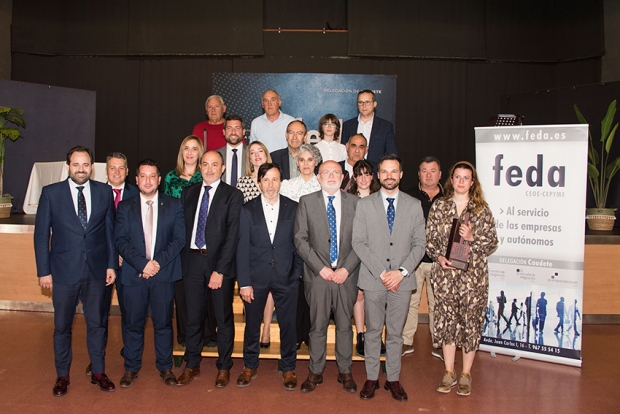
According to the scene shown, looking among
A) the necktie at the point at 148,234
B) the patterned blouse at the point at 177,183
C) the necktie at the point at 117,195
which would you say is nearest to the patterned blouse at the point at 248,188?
the patterned blouse at the point at 177,183

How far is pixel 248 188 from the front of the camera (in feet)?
14.0

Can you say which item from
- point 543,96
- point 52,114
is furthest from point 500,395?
point 52,114

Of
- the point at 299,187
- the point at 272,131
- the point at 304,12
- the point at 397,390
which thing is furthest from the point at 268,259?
the point at 304,12

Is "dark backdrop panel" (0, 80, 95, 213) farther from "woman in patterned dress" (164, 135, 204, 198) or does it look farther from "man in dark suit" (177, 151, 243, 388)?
"man in dark suit" (177, 151, 243, 388)

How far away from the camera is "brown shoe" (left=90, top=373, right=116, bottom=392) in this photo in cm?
360

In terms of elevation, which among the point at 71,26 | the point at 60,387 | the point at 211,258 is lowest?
the point at 60,387

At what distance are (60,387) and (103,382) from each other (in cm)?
27

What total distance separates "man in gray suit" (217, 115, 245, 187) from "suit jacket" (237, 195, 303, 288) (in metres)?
1.17

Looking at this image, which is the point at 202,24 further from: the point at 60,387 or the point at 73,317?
the point at 60,387

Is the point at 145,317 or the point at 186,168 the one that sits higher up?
the point at 186,168

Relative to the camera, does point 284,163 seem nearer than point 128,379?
No

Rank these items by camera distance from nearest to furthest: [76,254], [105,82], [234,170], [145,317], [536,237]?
[76,254] < [145,317] < [536,237] < [234,170] < [105,82]

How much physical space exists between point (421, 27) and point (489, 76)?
4.49ft

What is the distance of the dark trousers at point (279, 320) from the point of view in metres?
3.67
